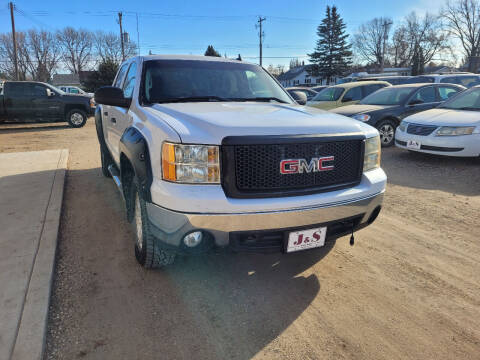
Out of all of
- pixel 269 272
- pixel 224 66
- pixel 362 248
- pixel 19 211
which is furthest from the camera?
pixel 19 211

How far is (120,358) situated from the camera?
2.07 m

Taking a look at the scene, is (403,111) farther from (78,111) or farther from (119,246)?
(78,111)

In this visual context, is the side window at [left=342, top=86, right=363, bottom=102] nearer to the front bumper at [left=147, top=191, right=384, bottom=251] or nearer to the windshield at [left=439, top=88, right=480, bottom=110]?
the windshield at [left=439, top=88, right=480, bottom=110]

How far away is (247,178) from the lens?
2307 mm

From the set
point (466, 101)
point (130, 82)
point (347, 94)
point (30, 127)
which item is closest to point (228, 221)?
point (130, 82)

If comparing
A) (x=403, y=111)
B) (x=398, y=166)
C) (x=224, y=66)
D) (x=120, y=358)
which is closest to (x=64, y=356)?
(x=120, y=358)

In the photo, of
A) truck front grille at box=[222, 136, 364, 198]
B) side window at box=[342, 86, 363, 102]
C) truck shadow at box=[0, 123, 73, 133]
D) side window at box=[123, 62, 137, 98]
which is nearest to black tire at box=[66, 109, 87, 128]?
truck shadow at box=[0, 123, 73, 133]

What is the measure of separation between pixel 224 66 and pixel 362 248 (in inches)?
97.5

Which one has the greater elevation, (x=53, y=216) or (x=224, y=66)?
(x=224, y=66)

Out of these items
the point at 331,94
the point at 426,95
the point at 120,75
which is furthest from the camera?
the point at 331,94

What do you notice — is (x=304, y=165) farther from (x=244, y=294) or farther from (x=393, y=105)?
(x=393, y=105)

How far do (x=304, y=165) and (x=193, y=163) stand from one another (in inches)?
30.2

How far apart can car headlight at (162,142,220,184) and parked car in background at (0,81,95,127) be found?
45.9ft

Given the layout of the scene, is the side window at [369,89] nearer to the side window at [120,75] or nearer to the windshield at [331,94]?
the windshield at [331,94]
